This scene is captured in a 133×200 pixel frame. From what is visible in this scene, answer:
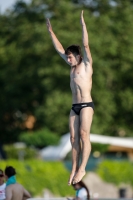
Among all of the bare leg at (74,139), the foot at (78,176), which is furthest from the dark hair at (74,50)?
the foot at (78,176)

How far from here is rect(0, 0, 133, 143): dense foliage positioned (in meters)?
61.5

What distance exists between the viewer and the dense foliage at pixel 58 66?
61500mm

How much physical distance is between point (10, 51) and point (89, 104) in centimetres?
5531

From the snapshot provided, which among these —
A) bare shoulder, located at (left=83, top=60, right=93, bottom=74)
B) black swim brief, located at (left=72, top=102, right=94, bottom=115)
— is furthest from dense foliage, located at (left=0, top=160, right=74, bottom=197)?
bare shoulder, located at (left=83, top=60, right=93, bottom=74)

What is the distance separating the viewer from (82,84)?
13.3 meters

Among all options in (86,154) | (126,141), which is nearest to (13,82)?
(126,141)

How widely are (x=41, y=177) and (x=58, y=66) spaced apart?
1022 inches

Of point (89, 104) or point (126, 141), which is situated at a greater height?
point (89, 104)

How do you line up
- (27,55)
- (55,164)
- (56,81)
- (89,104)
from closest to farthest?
(89,104)
(55,164)
(56,81)
(27,55)

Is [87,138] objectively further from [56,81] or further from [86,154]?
[56,81]

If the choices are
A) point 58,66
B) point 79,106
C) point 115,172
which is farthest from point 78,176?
point 58,66

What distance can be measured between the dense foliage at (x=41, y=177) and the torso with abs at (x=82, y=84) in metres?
21.5

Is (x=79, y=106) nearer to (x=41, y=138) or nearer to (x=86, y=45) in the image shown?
(x=86, y=45)

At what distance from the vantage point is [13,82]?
6700 cm
